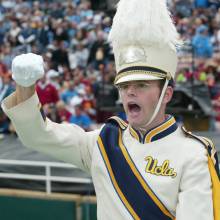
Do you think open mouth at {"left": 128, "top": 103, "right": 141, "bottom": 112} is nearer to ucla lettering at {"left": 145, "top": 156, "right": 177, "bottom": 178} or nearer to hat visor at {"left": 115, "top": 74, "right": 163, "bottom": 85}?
hat visor at {"left": 115, "top": 74, "right": 163, "bottom": 85}

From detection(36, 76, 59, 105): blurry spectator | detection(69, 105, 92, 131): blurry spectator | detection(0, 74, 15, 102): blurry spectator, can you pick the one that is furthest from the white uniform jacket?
A: detection(0, 74, 15, 102): blurry spectator

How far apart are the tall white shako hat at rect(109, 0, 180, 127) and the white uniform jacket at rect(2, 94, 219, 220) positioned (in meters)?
0.15

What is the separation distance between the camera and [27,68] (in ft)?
9.73

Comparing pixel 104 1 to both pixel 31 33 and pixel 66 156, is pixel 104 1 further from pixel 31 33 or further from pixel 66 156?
pixel 66 156

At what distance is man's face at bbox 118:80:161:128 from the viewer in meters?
3.03

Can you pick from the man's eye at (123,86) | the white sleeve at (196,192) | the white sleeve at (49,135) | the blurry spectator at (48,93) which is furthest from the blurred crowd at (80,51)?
the white sleeve at (196,192)

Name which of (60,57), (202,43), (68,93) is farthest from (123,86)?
(60,57)

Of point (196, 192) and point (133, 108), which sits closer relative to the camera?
point (196, 192)

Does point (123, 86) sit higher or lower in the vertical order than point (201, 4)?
higher

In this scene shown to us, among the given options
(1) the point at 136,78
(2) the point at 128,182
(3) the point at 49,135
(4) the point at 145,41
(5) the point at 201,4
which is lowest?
(5) the point at 201,4

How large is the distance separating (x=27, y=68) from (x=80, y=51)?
1258 centimetres

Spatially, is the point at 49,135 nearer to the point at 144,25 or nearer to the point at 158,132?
the point at 158,132

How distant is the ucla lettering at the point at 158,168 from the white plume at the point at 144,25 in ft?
1.61

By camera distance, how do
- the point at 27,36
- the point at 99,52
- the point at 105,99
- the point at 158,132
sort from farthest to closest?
1. the point at 27,36
2. the point at 99,52
3. the point at 105,99
4. the point at 158,132
